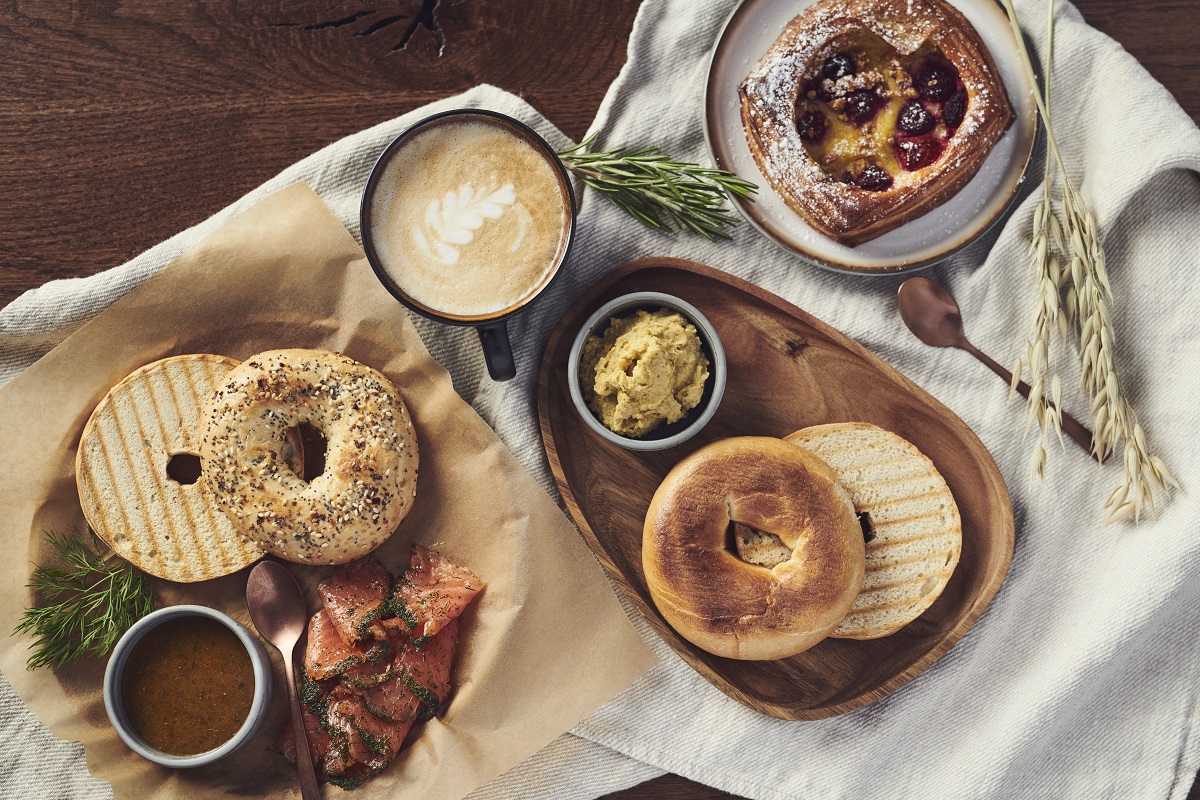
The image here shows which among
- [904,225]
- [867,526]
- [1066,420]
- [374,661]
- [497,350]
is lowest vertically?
[374,661]

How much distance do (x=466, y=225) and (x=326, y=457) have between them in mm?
898

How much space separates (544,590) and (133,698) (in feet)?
4.47

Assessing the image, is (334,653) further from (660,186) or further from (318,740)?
(660,186)

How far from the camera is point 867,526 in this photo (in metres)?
2.97

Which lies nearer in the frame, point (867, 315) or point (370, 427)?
point (370, 427)

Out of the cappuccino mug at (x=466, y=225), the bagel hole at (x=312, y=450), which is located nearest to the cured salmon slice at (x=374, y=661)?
the bagel hole at (x=312, y=450)

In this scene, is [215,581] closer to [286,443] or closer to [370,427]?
[286,443]

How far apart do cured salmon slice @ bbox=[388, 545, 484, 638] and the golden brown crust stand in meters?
1.70

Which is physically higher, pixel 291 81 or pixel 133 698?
pixel 291 81

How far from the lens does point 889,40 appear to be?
278 centimetres

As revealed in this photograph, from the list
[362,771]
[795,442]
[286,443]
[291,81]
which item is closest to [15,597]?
[286,443]

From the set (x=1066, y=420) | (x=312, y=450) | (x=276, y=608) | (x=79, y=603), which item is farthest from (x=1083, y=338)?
(x=79, y=603)

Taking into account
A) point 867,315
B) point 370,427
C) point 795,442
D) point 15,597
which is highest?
point 867,315

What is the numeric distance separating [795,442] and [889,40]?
137cm
